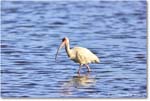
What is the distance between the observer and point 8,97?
8.75m

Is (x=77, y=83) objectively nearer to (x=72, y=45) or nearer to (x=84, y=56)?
(x=84, y=56)

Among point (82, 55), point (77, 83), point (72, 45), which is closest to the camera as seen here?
point (77, 83)

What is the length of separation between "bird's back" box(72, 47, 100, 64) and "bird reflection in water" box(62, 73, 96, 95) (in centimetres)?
20

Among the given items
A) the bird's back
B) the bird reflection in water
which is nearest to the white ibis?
the bird's back

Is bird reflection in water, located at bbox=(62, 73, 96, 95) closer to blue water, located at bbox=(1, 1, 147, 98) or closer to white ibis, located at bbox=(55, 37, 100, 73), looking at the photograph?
blue water, located at bbox=(1, 1, 147, 98)

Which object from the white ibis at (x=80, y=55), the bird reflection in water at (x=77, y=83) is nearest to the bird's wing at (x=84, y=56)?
the white ibis at (x=80, y=55)

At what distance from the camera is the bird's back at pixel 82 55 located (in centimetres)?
945

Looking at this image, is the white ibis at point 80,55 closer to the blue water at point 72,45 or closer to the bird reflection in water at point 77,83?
the blue water at point 72,45

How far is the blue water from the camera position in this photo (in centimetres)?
890

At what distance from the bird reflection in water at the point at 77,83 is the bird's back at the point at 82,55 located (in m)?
0.20

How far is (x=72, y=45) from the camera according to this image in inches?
379

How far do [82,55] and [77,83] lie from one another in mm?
491

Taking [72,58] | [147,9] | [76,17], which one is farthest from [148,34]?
[76,17]

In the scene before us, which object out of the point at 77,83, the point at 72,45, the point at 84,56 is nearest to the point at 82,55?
the point at 84,56
